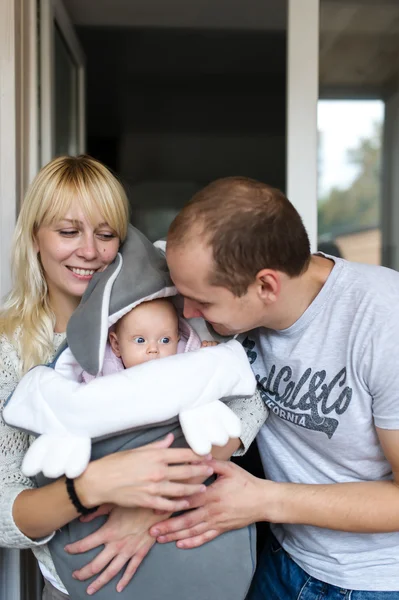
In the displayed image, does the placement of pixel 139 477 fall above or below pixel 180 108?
below

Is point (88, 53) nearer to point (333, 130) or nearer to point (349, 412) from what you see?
point (333, 130)

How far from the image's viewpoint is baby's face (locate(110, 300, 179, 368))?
4.17ft

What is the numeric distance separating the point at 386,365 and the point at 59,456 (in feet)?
1.97

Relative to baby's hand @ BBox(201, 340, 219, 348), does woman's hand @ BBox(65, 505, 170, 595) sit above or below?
below

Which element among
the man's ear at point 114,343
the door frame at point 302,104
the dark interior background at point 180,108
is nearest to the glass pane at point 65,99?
the dark interior background at point 180,108

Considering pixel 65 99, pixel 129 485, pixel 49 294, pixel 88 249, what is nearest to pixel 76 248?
pixel 88 249

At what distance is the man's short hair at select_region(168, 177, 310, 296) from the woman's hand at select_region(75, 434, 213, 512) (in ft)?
1.05

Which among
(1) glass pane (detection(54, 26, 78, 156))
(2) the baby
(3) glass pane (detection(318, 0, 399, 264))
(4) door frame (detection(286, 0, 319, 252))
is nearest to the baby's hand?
(2) the baby

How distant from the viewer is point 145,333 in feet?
4.19

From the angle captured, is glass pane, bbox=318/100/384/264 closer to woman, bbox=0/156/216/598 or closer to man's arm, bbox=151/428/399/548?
woman, bbox=0/156/216/598

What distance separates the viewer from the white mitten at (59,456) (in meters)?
1.06

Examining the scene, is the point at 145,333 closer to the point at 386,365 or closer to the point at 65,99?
the point at 386,365

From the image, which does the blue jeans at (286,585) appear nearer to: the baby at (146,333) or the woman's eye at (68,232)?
the baby at (146,333)

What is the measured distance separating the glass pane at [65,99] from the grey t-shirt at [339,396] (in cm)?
147
